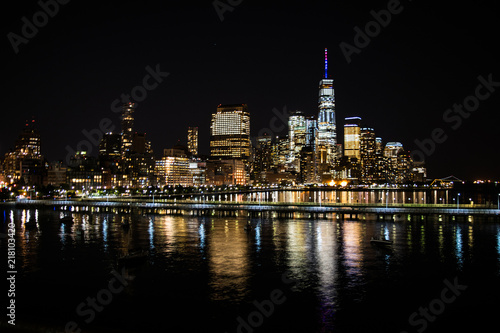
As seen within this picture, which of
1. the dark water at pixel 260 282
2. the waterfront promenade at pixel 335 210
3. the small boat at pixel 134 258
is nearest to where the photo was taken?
the dark water at pixel 260 282

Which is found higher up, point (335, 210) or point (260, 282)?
point (335, 210)

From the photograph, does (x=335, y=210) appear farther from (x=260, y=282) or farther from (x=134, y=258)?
(x=260, y=282)

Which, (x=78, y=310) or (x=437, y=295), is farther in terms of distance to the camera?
(x=437, y=295)

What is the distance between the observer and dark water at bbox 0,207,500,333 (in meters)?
27.9

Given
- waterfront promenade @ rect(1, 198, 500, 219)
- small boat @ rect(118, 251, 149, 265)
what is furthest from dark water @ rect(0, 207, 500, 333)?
waterfront promenade @ rect(1, 198, 500, 219)

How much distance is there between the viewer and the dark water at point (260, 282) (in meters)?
27.9

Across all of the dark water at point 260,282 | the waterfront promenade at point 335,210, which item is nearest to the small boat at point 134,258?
the dark water at point 260,282

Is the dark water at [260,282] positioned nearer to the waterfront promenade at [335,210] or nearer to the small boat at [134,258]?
the small boat at [134,258]

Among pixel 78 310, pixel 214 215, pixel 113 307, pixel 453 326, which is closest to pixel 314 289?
pixel 453 326

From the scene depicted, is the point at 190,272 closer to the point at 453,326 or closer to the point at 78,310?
the point at 78,310

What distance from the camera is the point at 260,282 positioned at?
36906mm

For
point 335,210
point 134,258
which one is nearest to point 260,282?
point 134,258

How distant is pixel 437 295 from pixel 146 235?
44681 millimetres

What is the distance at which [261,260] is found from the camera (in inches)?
1806
